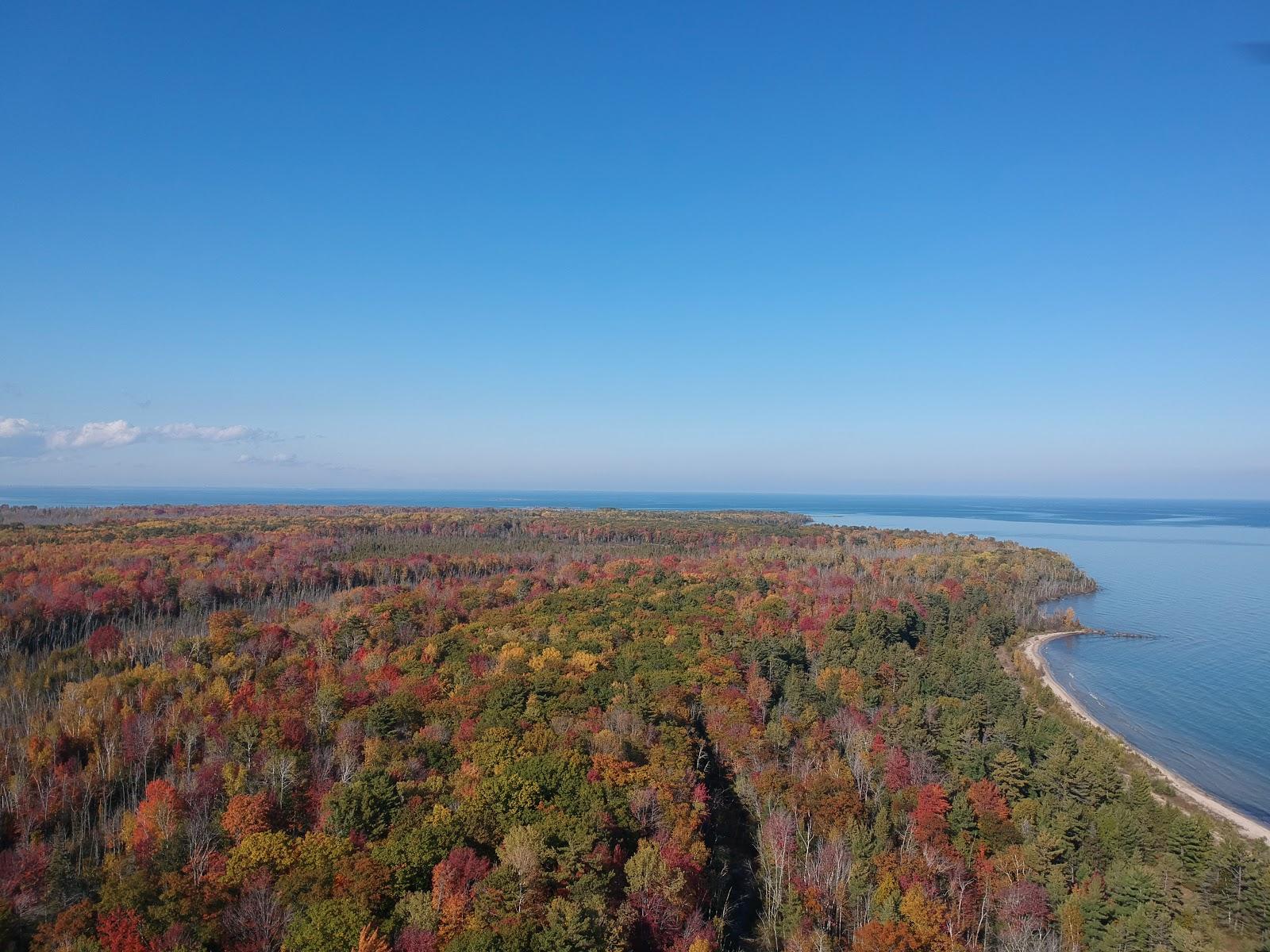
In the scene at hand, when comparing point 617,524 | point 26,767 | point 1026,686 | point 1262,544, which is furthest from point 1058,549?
point 26,767

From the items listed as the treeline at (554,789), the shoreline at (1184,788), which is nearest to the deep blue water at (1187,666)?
the shoreline at (1184,788)

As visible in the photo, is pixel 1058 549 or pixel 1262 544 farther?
pixel 1262 544

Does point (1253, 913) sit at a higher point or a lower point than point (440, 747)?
lower

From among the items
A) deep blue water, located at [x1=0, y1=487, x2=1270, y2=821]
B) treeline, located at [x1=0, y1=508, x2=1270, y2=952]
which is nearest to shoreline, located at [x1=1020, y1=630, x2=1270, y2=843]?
deep blue water, located at [x1=0, y1=487, x2=1270, y2=821]

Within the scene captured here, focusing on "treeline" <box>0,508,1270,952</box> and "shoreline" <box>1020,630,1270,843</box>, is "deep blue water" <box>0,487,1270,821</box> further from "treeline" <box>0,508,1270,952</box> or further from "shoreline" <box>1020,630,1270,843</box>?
"treeline" <box>0,508,1270,952</box>

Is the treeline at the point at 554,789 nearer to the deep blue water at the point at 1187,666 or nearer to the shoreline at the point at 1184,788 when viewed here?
the shoreline at the point at 1184,788

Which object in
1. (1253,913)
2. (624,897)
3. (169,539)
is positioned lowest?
(1253,913)

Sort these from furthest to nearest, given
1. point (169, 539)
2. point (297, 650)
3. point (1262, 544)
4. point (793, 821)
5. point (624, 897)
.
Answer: point (1262, 544)
point (169, 539)
point (297, 650)
point (793, 821)
point (624, 897)

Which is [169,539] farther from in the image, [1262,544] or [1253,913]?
[1262,544]
